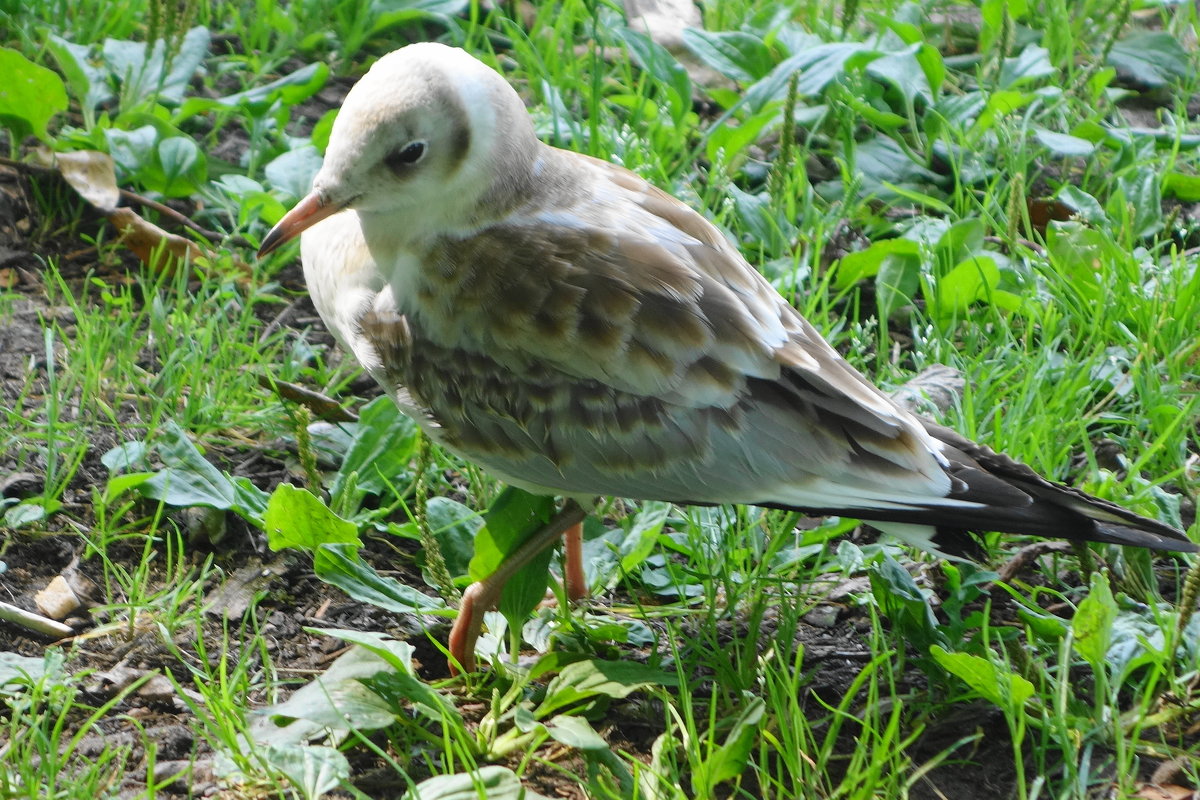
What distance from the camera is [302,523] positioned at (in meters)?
3.30

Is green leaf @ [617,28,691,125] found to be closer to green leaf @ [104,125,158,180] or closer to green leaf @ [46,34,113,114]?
green leaf @ [104,125,158,180]

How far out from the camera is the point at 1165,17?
5.66 metres

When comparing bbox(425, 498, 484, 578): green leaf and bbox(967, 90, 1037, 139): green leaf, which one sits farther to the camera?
bbox(967, 90, 1037, 139): green leaf

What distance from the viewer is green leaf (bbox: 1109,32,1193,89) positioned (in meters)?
5.50

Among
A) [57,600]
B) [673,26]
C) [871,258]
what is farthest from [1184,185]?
[57,600]

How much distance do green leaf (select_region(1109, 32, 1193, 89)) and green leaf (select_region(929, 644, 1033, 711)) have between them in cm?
337

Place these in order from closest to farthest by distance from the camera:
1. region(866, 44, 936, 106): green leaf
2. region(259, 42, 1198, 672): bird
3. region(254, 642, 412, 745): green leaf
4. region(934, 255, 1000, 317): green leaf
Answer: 1. region(254, 642, 412, 745): green leaf
2. region(259, 42, 1198, 672): bird
3. region(934, 255, 1000, 317): green leaf
4. region(866, 44, 936, 106): green leaf

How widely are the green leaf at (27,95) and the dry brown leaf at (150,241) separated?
0.39 meters

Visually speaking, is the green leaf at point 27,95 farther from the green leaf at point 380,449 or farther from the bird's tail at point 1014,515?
the bird's tail at point 1014,515

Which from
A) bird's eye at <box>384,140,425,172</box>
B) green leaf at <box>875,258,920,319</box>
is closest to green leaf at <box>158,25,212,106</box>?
bird's eye at <box>384,140,425,172</box>

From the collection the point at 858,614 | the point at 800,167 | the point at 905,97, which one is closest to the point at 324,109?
the point at 800,167

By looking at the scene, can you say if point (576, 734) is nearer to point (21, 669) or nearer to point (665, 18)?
point (21, 669)

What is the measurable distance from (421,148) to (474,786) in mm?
1416

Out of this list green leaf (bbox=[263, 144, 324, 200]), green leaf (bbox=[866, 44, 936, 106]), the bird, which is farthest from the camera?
green leaf (bbox=[866, 44, 936, 106])
